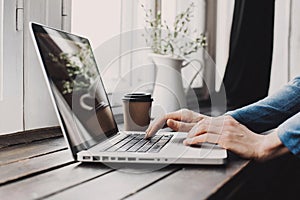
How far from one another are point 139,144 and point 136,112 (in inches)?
11.6

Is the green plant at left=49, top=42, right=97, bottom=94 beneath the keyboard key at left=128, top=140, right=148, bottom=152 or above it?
above

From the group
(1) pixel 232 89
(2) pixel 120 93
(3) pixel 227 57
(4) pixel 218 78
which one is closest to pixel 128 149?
(2) pixel 120 93

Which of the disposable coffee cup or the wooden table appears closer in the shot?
the wooden table

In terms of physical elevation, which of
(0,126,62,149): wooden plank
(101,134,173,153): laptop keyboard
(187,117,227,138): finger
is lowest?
(0,126,62,149): wooden plank

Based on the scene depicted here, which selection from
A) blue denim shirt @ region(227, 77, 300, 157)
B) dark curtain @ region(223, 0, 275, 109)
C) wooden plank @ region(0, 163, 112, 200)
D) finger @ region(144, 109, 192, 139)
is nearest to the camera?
wooden plank @ region(0, 163, 112, 200)

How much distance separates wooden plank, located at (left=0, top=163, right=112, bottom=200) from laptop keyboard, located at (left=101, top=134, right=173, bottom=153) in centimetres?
10

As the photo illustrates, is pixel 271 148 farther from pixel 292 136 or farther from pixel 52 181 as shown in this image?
pixel 52 181

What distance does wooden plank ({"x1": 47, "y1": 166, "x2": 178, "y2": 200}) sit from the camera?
2.20 feet

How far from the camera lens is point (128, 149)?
0.97m

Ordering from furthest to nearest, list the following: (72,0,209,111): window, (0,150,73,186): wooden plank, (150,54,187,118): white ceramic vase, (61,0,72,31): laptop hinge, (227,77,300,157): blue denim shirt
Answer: (150,54,187,118): white ceramic vase < (72,0,209,111): window < (61,0,72,31): laptop hinge < (227,77,300,157): blue denim shirt < (0,150,73,186): wooden plank

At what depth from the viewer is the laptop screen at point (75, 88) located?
936mm

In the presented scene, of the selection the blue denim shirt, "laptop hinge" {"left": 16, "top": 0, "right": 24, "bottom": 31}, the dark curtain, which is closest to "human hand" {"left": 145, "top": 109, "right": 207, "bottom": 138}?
the blue denim shirt

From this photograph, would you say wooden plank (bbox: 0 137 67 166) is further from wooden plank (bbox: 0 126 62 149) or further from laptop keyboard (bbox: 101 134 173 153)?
laptop keyboard (bbox: 101 134 173 153)

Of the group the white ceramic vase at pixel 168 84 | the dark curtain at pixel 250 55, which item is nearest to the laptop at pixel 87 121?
the white ceramic vase at pixel 168 84
